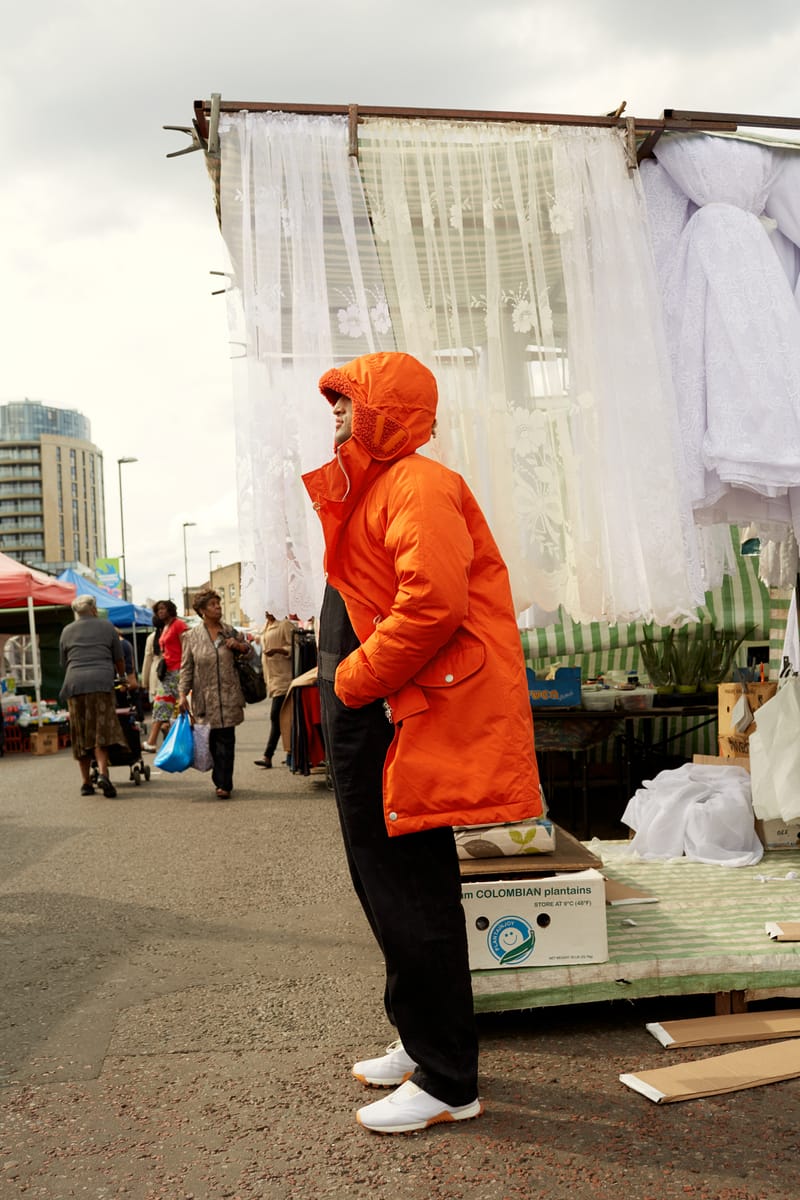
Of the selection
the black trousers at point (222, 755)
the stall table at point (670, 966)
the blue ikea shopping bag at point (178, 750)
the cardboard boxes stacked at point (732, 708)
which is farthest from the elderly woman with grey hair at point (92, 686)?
the stall table at point (670, 966)

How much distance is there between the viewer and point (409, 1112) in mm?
2963

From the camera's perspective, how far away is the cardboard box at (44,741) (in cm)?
1581

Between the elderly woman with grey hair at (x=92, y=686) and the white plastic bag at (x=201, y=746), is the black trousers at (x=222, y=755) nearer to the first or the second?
the white plastic bag at (x=201, y=746)

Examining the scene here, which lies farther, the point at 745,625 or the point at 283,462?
the point at 745,625

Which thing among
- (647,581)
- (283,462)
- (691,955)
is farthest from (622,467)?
(691,955)

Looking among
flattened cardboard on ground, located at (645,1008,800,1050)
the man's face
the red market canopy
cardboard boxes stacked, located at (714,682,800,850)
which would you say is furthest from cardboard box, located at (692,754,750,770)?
the red market canopy

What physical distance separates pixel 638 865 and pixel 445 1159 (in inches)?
103

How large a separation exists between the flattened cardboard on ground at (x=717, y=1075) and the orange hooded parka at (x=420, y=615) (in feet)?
3.10

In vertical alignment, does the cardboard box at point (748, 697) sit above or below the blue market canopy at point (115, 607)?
below

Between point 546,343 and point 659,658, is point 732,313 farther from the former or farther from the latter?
point 659,658

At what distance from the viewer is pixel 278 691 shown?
37.4 feet

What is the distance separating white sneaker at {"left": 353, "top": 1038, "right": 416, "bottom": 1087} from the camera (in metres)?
3.26

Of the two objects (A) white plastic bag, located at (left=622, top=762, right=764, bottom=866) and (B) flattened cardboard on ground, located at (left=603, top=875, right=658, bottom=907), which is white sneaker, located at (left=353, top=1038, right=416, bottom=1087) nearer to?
(B) flattened cardboard on ground, located at (left=603, top=875, right=658, bottom=907)

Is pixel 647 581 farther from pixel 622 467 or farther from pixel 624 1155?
pixel 624 1155
